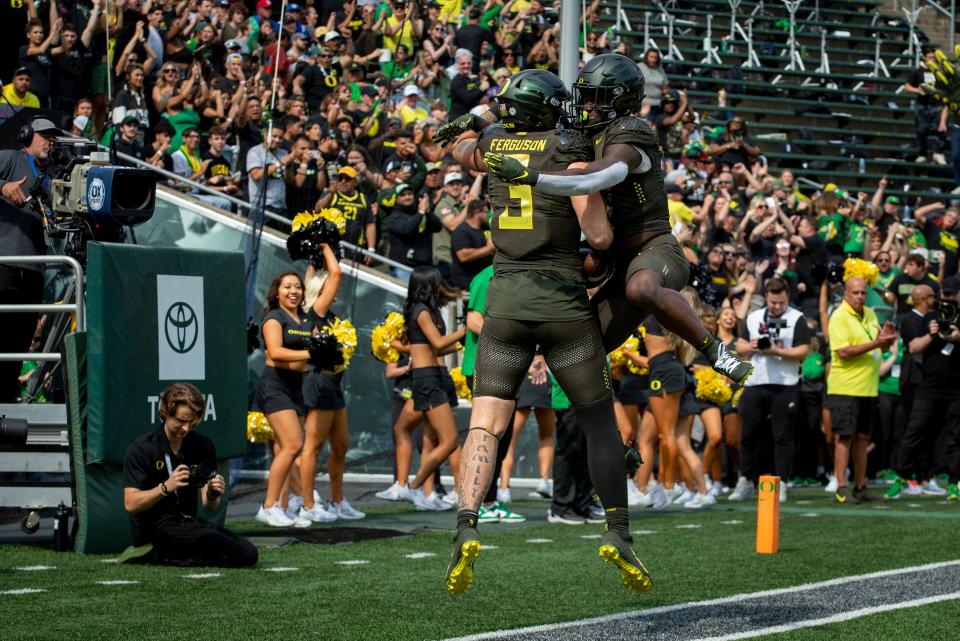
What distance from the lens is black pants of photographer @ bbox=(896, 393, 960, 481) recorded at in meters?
14.2

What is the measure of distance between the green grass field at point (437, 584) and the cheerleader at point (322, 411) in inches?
22.2

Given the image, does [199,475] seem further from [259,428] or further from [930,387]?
[930,387]

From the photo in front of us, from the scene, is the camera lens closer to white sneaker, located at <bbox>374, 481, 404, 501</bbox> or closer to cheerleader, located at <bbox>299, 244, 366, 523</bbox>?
cheerleader, located at <bbox>299, 244, 366, 523</bbox>

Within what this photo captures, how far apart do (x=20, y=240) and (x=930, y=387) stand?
837 centimetres

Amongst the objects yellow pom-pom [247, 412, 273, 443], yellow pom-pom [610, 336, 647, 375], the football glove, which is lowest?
yellow pom-pom [247, 412, 273, 443]

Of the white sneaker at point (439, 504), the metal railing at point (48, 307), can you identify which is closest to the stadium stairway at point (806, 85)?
the white sneaker at point (439, 504)

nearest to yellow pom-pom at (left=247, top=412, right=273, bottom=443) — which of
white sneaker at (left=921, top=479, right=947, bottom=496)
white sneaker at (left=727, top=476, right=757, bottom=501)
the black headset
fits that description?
the black headset

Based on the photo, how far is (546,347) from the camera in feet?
21.4

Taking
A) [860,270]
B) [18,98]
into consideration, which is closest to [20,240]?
[18,98]

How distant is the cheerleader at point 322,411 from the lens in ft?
36.7

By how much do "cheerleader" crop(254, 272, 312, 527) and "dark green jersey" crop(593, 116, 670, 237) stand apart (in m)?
4.37

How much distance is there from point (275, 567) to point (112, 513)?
4.13ft

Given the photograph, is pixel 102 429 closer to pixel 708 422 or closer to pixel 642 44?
pixel 708 422

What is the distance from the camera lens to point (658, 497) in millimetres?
13039
